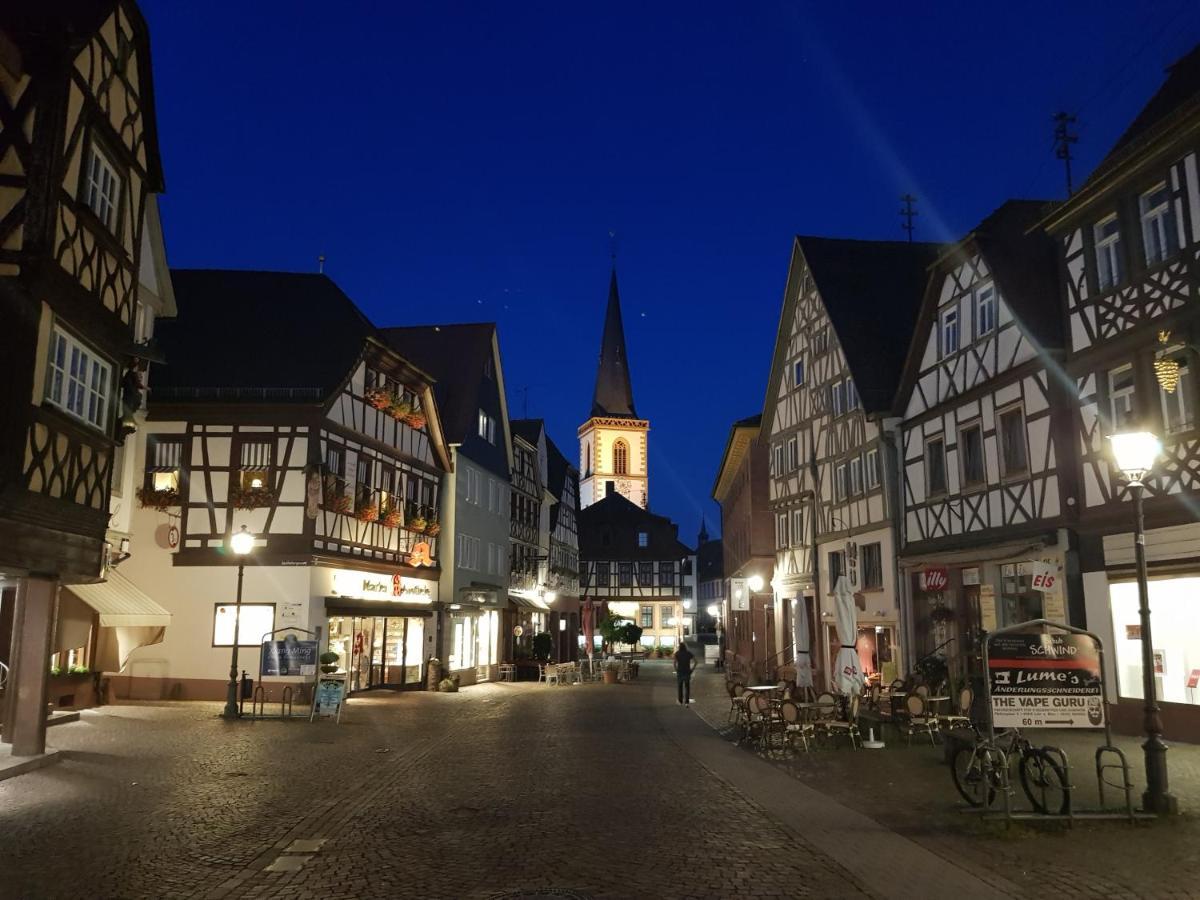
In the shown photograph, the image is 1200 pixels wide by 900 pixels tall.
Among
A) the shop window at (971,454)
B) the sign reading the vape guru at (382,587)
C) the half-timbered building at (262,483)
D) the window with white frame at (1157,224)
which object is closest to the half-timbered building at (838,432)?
the shop window at (971,454)

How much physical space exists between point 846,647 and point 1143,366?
7458mm

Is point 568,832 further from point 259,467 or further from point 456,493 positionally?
point 456,493

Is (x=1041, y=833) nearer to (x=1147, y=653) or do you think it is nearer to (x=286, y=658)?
(x=1147, y=653)

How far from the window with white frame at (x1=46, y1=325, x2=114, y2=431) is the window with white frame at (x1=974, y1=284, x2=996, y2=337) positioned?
1791cm

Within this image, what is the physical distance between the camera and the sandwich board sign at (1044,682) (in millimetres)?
11219

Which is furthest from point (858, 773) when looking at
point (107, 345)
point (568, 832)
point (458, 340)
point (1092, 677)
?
point (458, 340)

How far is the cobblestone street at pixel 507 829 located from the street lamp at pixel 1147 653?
0.39m

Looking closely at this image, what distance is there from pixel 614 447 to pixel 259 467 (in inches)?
3289

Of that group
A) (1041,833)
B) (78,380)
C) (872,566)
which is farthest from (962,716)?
(78,380)

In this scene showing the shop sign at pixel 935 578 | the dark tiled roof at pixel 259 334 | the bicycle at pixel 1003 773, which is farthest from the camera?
the dark tiled roof at pixel 259 334

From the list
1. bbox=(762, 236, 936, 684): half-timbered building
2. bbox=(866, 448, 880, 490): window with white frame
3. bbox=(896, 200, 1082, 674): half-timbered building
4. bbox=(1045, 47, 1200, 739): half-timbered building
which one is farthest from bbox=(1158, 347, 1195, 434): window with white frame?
bbox=(866, 448, 880, 490): window with white frame

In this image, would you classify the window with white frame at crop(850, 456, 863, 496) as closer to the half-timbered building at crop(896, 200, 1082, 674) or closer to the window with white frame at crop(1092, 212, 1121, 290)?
the half-timbered building at crop(896, 200, 1082, 674)

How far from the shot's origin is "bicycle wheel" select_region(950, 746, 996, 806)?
11.1 m

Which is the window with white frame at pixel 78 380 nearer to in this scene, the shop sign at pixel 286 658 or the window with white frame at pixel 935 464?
the shop sign at pixel 286 658
